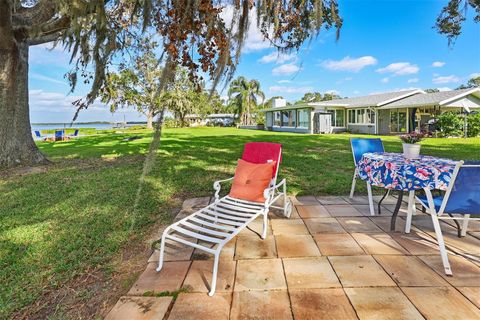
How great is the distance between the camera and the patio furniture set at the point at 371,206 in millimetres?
2320

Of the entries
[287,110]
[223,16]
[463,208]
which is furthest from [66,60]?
[287,110]

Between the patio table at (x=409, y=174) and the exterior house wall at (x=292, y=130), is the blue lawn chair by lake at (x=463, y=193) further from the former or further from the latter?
the exterior house wall at (x=292, y=130)

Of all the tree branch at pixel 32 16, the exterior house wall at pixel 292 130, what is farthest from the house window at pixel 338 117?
the tree branch at pixel 32 16

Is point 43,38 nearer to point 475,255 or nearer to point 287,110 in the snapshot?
point 475,255

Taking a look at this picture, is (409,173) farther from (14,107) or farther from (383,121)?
(383,121)

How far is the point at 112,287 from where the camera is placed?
7.71ft

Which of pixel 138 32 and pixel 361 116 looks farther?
pixel 361 116

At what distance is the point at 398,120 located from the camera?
→ 20.9 meters

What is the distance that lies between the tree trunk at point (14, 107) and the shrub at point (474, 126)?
791 inches

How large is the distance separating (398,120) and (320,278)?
22.1 m

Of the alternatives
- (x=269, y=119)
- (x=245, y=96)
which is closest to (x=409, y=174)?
(x=269, y=119)

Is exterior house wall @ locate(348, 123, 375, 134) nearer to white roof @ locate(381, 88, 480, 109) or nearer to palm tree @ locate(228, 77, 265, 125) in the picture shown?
white roof @ locate(381, 88, 480, 109)

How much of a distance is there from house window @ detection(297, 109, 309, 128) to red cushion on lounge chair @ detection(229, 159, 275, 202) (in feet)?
65.9

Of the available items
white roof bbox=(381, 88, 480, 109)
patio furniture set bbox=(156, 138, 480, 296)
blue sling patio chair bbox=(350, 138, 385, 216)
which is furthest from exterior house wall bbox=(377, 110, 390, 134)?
patio furniture set bbox=(156, 138, 480, 296)
